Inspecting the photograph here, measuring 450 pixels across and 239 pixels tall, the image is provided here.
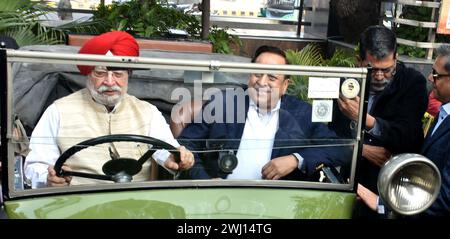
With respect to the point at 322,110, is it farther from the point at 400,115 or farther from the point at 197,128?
the point at 400,115

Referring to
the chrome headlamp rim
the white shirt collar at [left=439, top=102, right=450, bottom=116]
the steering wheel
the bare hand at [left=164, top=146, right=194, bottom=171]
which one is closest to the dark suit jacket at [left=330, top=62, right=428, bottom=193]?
the white shirt collar at [left=439, top=102, right=450, bottom=116]

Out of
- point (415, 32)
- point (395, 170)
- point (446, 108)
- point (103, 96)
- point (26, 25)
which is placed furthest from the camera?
point (415, 32)

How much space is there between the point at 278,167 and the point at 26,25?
426cm

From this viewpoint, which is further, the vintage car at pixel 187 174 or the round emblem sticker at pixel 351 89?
the round emblem sticker at pixel 351 89

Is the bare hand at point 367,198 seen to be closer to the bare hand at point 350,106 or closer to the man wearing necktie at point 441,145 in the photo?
the man wearing necktie at point 441,145

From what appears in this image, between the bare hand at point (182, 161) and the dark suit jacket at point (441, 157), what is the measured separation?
111 cm

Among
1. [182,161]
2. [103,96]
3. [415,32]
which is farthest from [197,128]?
[415,32]

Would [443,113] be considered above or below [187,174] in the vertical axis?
above

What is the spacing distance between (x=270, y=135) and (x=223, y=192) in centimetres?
36

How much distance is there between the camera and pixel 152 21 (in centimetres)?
738

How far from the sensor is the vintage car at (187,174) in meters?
2.49

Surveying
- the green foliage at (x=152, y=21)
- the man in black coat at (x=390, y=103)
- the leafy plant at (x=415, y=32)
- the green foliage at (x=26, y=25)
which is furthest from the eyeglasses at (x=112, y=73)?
the leafy plant at (x=415, y=32)

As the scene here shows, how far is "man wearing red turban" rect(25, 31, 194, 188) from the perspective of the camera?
2.64m

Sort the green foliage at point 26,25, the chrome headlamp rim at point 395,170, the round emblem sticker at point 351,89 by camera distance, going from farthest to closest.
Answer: the green foliage at point 26,25
the round emblem sticker at point 351,89
the chrome headlamp rim at point 395,170
